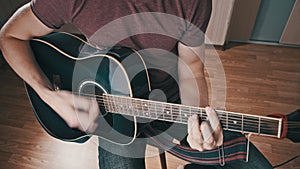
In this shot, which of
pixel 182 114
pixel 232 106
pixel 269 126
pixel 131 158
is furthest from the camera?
pixel 232 106

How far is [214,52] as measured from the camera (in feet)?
6.23

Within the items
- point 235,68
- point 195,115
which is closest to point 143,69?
point 195,115

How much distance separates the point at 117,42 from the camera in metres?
0.82

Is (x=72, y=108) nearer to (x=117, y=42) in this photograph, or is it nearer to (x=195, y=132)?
(x=117, y=42)

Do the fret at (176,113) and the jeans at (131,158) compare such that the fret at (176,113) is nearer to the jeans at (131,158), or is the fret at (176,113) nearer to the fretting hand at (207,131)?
the fretting hand at (207,131)

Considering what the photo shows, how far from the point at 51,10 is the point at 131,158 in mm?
558

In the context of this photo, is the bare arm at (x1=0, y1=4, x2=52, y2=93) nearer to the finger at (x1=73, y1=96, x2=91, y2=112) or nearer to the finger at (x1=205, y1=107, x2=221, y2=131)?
the finger at (x1=73, y1=96, x2=91, y2=112)

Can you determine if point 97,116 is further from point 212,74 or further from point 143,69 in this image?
point 212,74

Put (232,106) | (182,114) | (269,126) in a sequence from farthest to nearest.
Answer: (232,106)
(182,114)
(269,126)

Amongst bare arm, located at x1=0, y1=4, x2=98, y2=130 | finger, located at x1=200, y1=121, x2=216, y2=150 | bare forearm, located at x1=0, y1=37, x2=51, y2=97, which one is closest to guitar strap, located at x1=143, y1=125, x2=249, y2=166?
finger, located at x1=200, y1=121, x2=216, y2=150

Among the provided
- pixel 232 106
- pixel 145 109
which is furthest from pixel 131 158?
pixel 232 106

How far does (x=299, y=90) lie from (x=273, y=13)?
617 mm

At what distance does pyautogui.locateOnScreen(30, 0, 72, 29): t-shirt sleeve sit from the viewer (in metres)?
0.75

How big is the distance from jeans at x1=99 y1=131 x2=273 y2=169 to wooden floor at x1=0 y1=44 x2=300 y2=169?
1.52 ft
